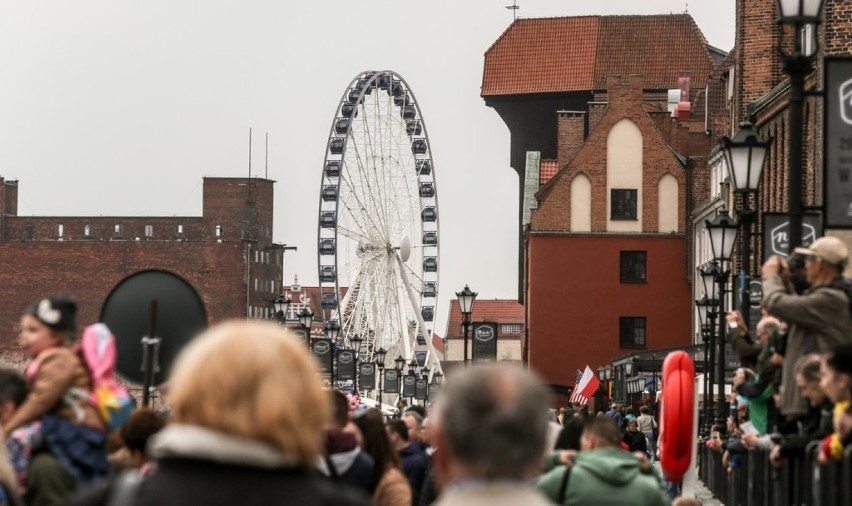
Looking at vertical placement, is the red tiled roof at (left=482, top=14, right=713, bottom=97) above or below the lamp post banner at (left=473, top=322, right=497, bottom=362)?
above

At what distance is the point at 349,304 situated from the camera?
254 feet

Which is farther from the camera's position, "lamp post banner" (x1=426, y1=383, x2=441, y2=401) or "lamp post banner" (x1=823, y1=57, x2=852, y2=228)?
"lamp post banner" (x1=426, y1=383, x2=441, y2=401)

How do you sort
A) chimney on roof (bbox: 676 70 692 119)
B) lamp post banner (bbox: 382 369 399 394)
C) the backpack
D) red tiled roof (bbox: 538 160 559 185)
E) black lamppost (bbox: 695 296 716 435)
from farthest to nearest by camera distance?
lamp post banner (bbox: 382 369 399 394) → red tiled roof (bbox: 538 160 559 185) → chimney on roof (bbox: 676 70 692 119) → black lamppost (bbox: 695 296 716 435) → the backpack

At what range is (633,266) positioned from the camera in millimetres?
72562

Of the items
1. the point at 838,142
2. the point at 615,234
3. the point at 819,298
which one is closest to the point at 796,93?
the point at 838,142

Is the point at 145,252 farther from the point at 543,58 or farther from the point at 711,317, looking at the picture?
the point at 711,317

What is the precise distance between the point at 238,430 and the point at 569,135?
231 feet

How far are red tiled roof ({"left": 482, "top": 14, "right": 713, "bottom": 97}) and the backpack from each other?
3237 inches

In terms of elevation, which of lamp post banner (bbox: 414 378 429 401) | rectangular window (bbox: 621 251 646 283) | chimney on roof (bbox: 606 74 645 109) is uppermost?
chimney on roof (bbox: 606 74 645 109)

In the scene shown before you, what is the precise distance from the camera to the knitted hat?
783 centimetres

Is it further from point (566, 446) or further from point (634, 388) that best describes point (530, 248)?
point (566, 446)

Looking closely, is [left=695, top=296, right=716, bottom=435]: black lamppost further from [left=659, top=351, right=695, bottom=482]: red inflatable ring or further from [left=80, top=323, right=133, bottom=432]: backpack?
[left=80, top=323, right=133, bottom=432]: backpack

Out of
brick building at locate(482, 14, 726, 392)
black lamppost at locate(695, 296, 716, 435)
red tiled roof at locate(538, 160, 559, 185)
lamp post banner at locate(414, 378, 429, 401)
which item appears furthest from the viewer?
lamp post banner at locate(414, 378, 429, 401)

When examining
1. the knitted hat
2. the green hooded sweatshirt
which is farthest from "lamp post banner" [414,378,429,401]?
the knitted hat
